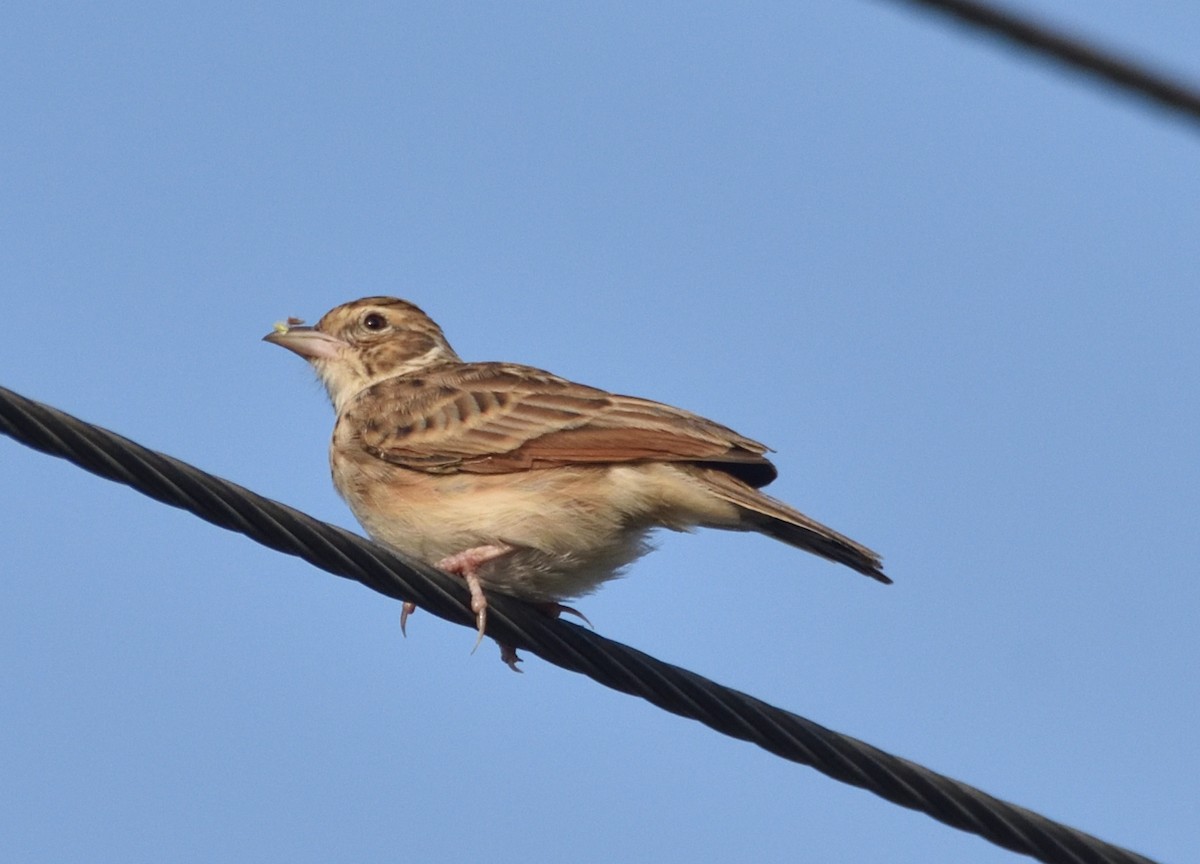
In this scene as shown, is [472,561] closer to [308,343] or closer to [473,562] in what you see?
[473,562]

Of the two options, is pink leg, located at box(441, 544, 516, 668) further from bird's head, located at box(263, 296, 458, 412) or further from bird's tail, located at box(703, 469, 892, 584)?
bird's head, located at box(263, 296, 458, 412)

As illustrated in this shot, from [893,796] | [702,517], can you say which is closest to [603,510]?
[702,517]

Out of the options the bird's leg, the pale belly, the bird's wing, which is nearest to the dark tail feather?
the bird's wing

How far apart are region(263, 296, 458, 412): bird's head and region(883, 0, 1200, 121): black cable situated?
8304mm

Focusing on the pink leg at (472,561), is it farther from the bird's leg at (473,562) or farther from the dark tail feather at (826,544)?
the dark tail feather at (826,544)

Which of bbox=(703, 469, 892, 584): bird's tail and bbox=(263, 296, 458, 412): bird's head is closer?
bbox=(703, 469, 892, 584): bird's tail

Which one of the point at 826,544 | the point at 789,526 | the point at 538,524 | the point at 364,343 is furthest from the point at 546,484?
the point at 364,343

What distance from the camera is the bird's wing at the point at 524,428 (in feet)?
26.2

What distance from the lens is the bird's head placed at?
10922mm

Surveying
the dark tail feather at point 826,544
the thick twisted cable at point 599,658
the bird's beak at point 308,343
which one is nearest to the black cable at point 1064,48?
the thick twisted cable at point 599,658

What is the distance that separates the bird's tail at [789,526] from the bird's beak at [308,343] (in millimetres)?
3906

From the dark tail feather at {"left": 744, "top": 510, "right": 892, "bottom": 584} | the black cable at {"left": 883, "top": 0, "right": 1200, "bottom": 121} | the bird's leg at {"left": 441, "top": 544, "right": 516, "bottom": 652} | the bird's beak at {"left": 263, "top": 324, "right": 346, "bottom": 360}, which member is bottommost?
the black cable at {"left": 883, "top": 0, "right": 1200, "bottom": 121}

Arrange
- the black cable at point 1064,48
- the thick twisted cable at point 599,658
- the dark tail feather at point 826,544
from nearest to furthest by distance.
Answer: the black cable at point 1064,48 → the thick twisted cable at point 599,658 → the dark tail feather at point 826,544

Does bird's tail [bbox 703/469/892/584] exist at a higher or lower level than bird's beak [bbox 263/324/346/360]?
lower
